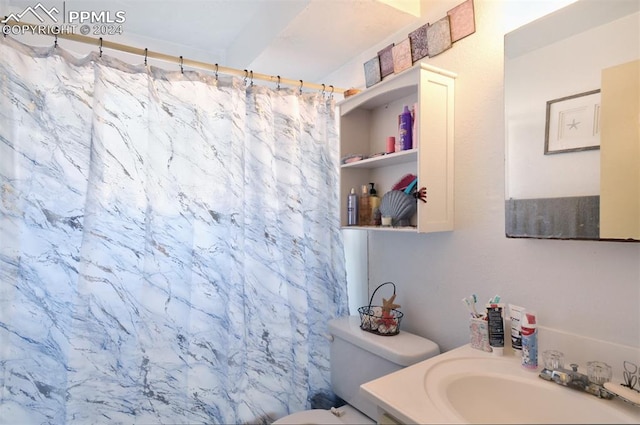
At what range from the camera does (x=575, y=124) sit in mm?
956

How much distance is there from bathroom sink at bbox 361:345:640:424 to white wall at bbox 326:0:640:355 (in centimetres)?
22

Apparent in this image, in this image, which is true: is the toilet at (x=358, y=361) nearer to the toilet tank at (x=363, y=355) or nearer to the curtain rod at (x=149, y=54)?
the toilet tank at (x=363, y=355)

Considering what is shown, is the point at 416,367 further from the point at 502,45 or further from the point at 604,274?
the point at 502,45

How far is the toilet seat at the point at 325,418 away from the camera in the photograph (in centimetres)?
133

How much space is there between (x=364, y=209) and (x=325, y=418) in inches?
36.0

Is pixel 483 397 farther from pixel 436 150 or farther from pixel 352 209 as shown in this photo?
pixel 352 209

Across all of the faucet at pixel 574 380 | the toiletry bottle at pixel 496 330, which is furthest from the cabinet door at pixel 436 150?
the faucet at pixel 574 380

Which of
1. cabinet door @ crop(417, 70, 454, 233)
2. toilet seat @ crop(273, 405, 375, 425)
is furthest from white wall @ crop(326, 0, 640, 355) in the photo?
toilet seat @ crop(273, 405, 375, 425)

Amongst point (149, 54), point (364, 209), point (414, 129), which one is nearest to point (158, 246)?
point (149, 54)

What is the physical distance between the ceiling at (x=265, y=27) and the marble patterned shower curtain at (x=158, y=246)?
281 mm

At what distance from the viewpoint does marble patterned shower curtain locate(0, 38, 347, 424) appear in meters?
1.26

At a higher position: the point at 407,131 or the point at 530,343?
the point at 407,131

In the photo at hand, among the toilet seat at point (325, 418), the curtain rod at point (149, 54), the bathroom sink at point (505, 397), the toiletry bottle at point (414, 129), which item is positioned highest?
the curtain rod at point (149, 54)

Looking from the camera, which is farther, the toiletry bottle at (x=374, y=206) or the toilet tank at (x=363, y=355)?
the toiletry bottle at (x=374, y=206)
